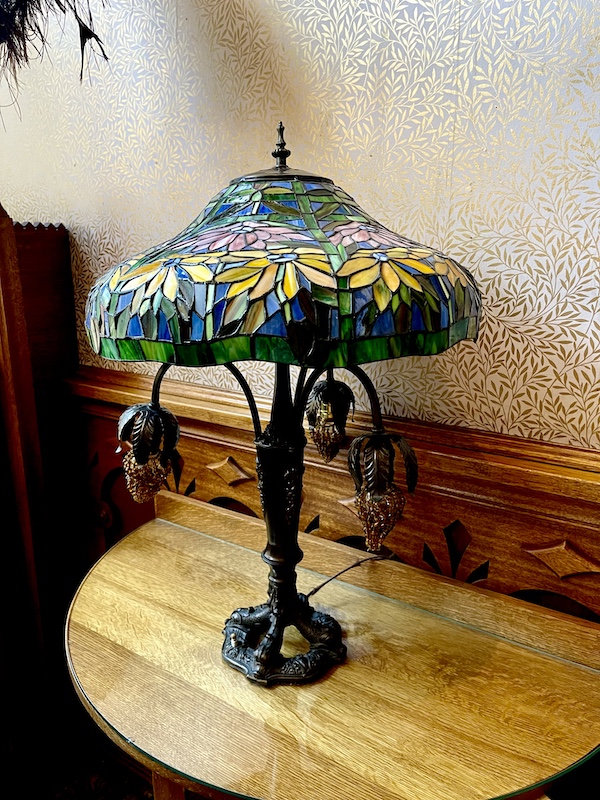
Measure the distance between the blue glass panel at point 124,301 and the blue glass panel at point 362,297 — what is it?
175 millimetres

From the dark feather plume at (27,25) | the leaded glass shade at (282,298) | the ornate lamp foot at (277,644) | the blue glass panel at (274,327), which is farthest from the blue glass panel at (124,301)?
the dark feather plume at (27,25)

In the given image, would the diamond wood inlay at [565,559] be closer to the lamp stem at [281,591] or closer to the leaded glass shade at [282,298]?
the lamp stem at [281,591]

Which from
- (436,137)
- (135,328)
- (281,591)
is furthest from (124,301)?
(436,137)

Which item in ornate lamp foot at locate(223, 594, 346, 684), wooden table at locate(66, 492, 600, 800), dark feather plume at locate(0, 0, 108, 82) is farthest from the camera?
dark feather plume at locate(0, 0, 108, 82)

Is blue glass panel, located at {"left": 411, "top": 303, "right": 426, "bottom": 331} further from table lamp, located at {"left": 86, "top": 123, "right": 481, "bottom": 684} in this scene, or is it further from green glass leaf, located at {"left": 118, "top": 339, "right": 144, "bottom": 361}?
green glass leaf, located at {"left": 118, "top": 339, "right": 144, "bottom": 361}

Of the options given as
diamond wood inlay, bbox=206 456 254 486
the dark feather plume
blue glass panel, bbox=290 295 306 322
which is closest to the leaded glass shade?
blue glass panel, bbox=290 295 306 322

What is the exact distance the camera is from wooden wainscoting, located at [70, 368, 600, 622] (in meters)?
0.75

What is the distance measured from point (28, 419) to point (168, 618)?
0.60m

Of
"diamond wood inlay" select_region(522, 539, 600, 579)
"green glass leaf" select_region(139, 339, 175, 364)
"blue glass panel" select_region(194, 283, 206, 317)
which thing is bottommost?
"diamond wood inlay" select_region(522, 539, 600, 579)

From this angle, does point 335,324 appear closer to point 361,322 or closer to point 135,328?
point 361,322

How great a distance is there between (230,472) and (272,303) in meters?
0.69

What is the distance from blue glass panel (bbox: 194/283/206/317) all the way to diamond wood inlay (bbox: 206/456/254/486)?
0.65 meters

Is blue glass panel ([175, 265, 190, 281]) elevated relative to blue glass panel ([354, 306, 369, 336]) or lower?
elevated

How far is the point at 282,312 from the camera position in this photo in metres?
0.42
